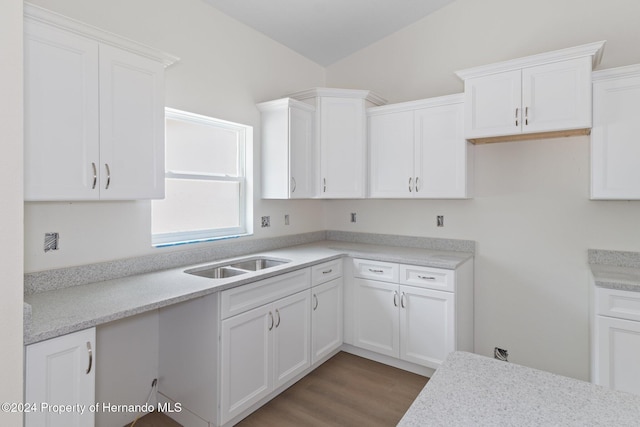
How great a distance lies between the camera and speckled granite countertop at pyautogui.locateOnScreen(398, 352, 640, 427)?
75cm

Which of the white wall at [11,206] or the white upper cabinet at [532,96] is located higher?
the white upper cabinet at [532,96]

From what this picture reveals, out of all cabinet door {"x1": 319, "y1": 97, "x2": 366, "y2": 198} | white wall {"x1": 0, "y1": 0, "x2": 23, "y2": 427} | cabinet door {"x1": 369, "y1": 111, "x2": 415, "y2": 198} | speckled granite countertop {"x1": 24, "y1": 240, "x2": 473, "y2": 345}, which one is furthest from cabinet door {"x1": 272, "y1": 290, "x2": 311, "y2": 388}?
white wall {"x1": 0, "y1": 0, "x2": 23, "y2": 427}

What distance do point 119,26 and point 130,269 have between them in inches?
59.8

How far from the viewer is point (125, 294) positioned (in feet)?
5.88

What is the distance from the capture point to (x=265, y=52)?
10.5 feet

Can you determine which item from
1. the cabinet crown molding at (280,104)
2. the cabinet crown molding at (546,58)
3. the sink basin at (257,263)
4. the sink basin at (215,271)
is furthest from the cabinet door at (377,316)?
the cabinet crown molding at (546,58)

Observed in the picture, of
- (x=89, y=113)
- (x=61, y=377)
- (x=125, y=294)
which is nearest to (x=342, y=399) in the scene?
(x=125, y=294)

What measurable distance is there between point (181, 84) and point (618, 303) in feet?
10.5

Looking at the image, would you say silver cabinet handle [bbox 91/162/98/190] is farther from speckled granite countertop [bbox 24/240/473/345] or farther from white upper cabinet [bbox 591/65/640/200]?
white upper cabinet [bbox 591/65/640/200]

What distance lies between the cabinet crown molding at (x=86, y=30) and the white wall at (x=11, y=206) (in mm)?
326

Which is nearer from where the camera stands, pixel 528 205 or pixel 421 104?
pixel 528 205

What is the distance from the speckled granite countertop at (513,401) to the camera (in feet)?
2.47

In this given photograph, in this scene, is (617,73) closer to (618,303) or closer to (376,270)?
(618,303)

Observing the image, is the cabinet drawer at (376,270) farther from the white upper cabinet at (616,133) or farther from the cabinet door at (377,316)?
the white upper cabinet at (616,133)
